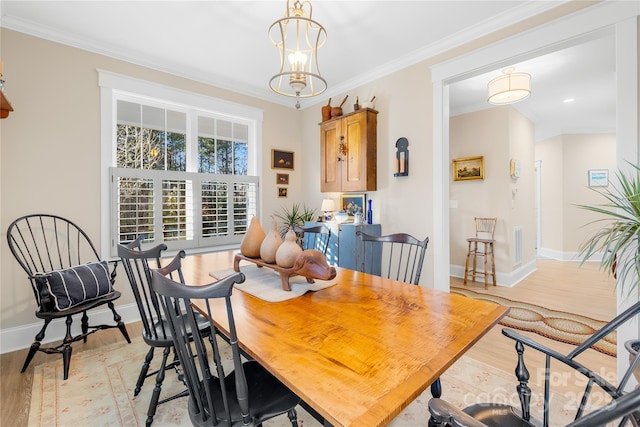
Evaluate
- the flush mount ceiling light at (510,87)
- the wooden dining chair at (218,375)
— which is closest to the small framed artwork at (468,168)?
the flush mount ceiling light at (510,87)

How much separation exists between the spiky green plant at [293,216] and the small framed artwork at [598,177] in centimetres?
597

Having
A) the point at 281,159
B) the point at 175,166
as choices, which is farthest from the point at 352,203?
the point at 175,166

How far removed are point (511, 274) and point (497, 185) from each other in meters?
1.37

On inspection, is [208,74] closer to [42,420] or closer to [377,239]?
[377,239]

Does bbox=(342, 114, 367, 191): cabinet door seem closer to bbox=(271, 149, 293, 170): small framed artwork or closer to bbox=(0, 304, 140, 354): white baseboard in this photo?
bbox=(271, 149, 293, 170): small framed artwork

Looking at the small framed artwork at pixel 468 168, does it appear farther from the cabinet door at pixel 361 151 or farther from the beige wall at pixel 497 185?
the cabinet door at pixel 361 151

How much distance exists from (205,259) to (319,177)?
2328mm

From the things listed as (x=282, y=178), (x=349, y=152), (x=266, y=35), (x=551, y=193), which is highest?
(x=266, y=35)

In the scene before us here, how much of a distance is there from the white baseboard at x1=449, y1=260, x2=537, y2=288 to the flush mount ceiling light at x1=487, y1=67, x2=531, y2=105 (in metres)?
2.56

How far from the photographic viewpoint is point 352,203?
151 inches

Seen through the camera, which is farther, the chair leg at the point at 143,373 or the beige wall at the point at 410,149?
the beige wall at the point at 410,149

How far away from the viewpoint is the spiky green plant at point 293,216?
13.9 ft

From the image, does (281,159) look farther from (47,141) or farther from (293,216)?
(47,141)

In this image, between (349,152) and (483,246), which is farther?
(483,246)
